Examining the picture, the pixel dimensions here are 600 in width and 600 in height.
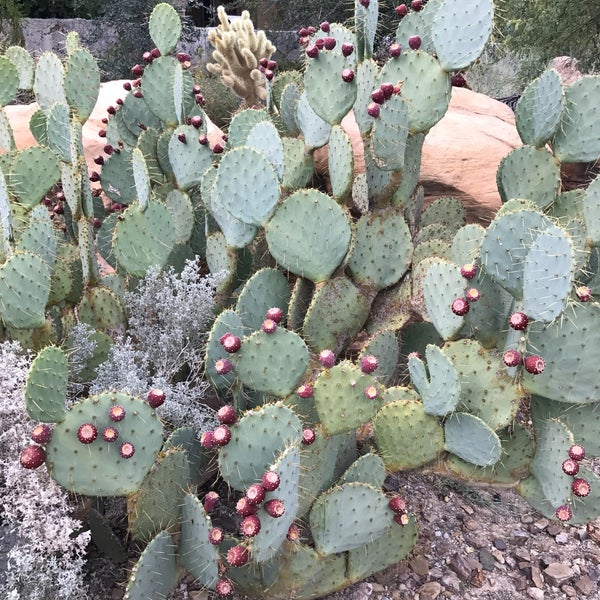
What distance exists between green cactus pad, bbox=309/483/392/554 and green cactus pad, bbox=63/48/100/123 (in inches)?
92.6

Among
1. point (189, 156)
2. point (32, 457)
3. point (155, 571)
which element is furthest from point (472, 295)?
point (189, 156)

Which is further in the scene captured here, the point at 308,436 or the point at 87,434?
the point at 308,436

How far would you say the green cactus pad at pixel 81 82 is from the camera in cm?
318

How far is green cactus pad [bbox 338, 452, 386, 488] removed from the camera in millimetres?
1911

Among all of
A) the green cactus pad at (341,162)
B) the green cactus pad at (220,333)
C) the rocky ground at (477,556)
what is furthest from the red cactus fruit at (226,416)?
the green cactus pad at (341,162)

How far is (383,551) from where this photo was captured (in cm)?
198

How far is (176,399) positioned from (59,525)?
0.65 metres

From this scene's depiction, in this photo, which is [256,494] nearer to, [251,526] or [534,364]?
[251,526]

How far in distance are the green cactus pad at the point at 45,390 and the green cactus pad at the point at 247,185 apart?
95 centimetres

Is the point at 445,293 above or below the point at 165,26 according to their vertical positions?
below

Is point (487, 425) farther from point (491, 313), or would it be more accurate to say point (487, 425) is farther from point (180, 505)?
point (180, 505)

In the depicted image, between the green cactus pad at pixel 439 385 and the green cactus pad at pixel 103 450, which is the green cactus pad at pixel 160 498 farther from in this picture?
the green cactus pad at pixel 439 385

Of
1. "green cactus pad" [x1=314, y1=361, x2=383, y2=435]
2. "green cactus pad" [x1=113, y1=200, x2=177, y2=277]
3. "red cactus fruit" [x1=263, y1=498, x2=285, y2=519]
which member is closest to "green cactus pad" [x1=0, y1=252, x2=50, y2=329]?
"green cactus pad" [x1=113, y1=200, x2=177, y2=277]

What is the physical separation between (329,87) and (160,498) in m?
1.75
